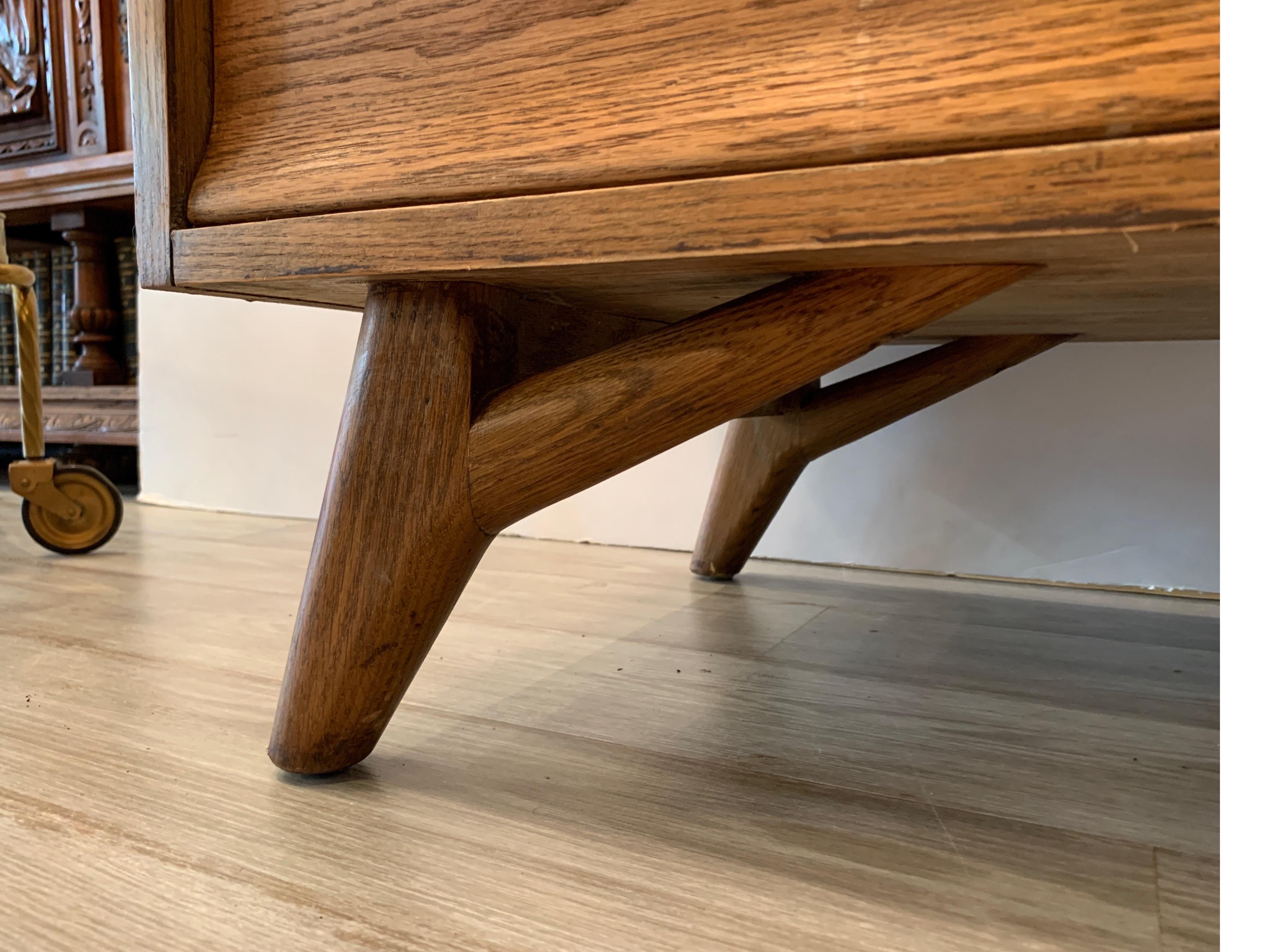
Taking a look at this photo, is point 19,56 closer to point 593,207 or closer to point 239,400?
point 239,400

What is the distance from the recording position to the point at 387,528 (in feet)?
1.46

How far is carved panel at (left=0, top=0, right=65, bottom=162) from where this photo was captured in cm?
167

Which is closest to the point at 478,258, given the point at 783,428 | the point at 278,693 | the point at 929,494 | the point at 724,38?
the point at 724,38

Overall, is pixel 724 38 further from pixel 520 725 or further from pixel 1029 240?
pixel 520 725

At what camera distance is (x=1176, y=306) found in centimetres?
53

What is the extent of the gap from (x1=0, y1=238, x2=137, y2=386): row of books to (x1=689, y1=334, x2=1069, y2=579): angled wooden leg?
53.7 inches

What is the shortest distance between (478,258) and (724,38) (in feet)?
0.41

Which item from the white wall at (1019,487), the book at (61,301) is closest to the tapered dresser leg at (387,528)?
the white wall at (1019,487)

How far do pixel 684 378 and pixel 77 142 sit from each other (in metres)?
1.69

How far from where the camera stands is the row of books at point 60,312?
183 centimetres

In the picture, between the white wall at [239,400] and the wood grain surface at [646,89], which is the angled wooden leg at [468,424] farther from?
the white wall at [239,400]

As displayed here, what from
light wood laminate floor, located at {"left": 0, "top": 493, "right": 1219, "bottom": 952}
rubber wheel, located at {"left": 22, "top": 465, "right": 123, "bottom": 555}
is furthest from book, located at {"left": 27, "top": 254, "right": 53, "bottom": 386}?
light wood laminate floor, located at {"left": 0, "top": 493, "right": 1219, "bottom": 952}

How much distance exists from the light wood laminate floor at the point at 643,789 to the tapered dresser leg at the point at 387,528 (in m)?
0.05

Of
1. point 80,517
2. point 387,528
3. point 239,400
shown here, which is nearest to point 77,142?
point 239,400
